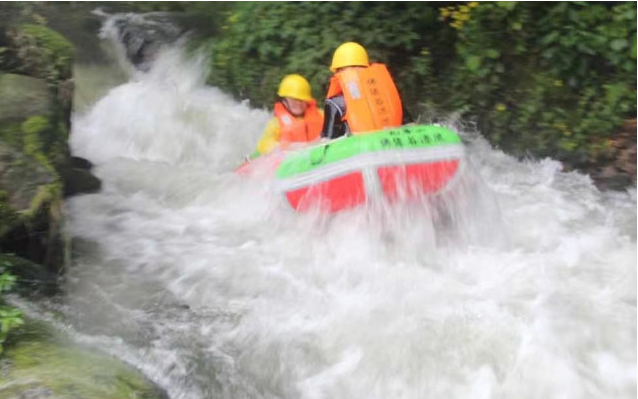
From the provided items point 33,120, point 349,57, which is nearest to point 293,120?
point 349,57

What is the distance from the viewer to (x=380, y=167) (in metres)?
4.56

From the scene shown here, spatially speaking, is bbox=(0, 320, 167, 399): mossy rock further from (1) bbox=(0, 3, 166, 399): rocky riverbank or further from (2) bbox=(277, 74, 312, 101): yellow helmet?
(2) bbox=(277, 74, 312, 101): yellow helmet

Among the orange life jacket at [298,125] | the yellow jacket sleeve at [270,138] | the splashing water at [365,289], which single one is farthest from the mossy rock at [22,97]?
the orange life jacket at [298,125]

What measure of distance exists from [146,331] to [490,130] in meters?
3.73

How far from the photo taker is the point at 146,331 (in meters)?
3.95

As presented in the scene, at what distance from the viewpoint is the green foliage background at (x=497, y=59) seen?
17.7 ft

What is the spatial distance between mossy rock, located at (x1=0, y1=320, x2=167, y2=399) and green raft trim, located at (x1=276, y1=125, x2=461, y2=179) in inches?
83.0

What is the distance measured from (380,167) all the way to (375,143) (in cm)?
18

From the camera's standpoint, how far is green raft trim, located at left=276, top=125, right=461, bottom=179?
4.60 meters

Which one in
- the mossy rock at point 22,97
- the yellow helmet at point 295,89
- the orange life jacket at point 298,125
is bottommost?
the orange life jacket at point 298,125

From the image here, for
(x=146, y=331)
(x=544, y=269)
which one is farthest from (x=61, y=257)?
(x=544, y=269)

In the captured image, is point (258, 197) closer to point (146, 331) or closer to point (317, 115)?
point (317, 115)

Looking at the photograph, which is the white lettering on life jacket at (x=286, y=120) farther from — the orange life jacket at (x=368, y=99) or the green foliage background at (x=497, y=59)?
the green foliage background at (x=497, y=59)

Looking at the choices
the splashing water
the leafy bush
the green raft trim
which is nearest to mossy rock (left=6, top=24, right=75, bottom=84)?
the splashing water
